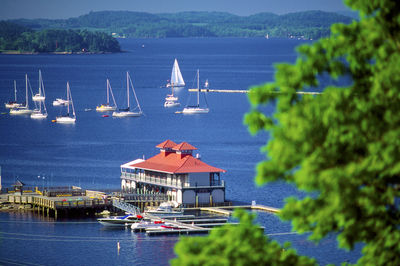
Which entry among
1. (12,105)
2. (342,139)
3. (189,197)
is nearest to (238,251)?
(342,139)

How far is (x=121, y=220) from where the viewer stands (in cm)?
6038

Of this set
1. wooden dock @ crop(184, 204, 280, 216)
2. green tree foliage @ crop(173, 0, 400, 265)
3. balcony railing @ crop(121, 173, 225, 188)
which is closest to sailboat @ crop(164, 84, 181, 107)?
balcony railing @ crop(121, 173, 225, 188)

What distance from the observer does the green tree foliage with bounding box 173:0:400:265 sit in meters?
13.5

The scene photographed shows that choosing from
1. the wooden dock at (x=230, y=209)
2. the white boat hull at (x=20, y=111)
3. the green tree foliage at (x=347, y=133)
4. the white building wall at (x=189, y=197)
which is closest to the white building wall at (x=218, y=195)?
the wooden dock at (x=230, y=209)

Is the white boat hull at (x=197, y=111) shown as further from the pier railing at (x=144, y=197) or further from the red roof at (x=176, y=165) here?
the pier railing at (x=144, y=197)

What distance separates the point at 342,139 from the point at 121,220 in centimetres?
4772

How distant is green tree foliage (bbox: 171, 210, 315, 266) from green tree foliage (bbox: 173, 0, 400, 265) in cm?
2

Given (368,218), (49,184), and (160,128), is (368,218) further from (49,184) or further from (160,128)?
(160,128)

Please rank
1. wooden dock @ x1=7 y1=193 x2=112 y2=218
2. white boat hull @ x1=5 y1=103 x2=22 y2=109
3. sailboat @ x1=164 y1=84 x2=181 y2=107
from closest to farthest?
wooden dock @ x1=7 y1=193 x2=112 y2=218 < white boat hull @ x1=5 y1=103 x2=22 y2=109 < sailboat @ x1=164 y1=84 x2=181 y2=107

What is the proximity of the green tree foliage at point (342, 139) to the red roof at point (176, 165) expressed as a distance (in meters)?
47.7

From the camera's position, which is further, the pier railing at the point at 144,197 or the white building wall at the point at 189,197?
the pier railing at the point at 144,197

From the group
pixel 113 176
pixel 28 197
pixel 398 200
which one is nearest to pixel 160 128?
pixel 113 176

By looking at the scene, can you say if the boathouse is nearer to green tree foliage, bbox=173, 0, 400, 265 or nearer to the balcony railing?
the balcony railing

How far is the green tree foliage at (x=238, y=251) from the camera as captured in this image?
14.6 metres
